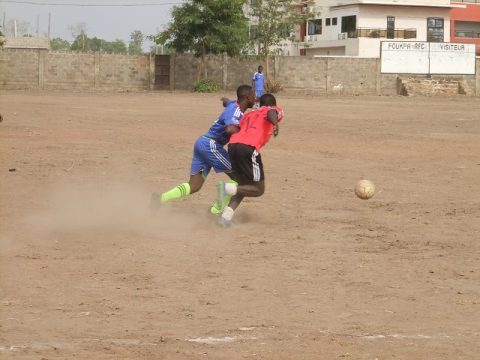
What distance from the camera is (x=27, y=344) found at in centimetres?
607

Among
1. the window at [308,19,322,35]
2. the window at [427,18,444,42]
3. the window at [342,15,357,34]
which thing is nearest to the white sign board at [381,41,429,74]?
the window at [342,15,357,34]

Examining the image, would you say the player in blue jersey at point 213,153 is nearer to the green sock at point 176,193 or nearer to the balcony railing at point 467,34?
the green sock at point 176,193

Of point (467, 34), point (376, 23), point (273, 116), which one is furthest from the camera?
point (467, 34)

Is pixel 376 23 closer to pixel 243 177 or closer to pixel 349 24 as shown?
pixel 349 24

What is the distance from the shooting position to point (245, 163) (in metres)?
10.7

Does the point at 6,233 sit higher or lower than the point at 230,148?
lower

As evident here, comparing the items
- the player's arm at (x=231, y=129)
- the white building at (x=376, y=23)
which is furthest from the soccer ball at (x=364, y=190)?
the white building at (x=376, y=23)

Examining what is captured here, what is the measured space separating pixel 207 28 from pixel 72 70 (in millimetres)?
7987

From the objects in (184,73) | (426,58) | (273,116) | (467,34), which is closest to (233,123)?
(273,116)

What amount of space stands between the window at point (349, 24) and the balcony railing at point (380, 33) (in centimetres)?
26

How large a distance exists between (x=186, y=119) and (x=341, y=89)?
1196 inches

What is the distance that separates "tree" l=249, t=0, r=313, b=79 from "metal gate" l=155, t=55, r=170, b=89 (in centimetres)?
500

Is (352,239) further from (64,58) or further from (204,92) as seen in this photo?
(64,58)

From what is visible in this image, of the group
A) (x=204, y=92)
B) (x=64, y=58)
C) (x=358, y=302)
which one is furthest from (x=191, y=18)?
(x=358, y=302)
